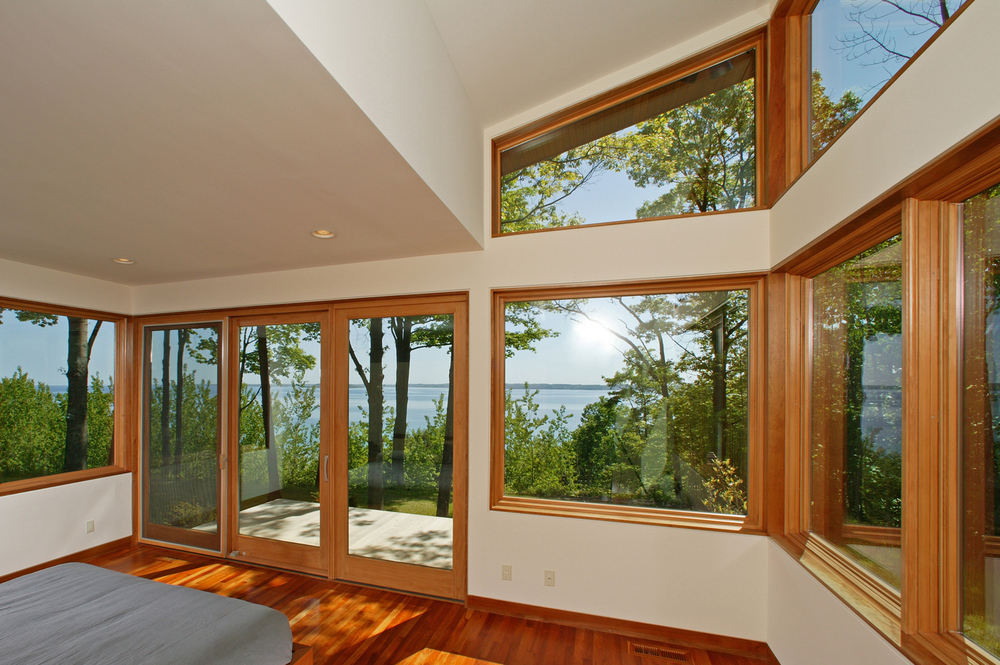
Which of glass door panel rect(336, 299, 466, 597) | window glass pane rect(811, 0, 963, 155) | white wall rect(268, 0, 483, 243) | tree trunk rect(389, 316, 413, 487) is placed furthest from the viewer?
tree trunk rect(389, 316, 413, 487)

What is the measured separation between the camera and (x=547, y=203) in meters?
2.98

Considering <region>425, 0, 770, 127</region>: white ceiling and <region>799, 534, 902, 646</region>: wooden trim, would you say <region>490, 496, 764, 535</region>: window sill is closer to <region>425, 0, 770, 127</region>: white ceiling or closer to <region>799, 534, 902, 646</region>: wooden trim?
<region>799, 534, 902, 646</region>: wooden trim

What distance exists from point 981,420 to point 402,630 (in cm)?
286

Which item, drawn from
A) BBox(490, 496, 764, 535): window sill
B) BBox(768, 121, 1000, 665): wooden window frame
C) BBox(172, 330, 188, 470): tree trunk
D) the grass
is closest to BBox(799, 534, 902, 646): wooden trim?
BBox(768, 121, 1000, 665): wooden window frame

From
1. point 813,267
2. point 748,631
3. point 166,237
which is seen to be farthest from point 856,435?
point 166,237

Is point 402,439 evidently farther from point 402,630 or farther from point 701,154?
point 701,154

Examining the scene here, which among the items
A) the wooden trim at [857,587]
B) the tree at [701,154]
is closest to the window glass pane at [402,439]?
the tree at [701,154]

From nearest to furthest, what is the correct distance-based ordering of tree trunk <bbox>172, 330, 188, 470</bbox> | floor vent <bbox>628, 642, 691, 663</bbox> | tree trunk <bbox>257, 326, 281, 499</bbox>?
floor vent <bbox>628, 642, 691, 663</bbox>
tree trunk <bbox>257, 326, 281, 499</bbox>
tree trunk <bbox>172, 330, 188, 470</bbox>

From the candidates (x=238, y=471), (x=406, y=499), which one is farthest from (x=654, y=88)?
(x=238, y=471)

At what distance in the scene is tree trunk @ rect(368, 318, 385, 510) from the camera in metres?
3.27

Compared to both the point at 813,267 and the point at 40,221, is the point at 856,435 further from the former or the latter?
the point at 40,221

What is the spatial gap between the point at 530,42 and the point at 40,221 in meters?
2.77

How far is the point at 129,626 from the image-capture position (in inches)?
73.4

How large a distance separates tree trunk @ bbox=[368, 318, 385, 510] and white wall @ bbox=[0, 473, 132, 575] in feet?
8.31
